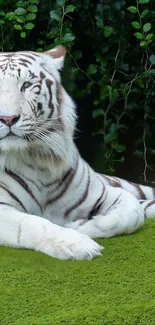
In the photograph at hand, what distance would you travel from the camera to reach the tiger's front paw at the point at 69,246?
2719 millimetres

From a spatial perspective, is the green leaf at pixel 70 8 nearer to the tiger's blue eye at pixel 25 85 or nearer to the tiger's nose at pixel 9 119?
the tiger's blue eye at pixel 25 85

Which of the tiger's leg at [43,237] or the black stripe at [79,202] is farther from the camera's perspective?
the black stripe at [79,202]

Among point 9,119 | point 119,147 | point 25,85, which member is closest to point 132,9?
point 119,147

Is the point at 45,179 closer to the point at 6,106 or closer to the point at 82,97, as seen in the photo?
the point at 6,106

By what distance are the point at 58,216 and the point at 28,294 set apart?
0.81 m

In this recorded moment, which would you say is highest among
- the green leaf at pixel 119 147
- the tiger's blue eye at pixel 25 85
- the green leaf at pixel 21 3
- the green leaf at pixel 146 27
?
the green leaf at pixel 21 3

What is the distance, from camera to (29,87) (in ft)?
10.2

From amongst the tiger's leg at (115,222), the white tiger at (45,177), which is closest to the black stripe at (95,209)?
the white tiger at (45,177)

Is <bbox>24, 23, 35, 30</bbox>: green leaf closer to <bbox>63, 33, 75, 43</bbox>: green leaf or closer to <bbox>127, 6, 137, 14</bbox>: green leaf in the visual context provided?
<bbox>63, 33, 75, 43</bbox>: green leaf

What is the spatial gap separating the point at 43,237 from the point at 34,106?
2.02 ft

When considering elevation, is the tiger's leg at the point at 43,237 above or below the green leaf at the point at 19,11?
below

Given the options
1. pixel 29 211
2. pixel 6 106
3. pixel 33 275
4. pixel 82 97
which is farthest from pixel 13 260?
pixel 82 97

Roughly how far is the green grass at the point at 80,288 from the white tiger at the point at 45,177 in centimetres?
8

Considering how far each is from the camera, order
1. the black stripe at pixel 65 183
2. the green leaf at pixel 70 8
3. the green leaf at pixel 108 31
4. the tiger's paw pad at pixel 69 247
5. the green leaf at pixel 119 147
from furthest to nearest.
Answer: the green leaf at pixel 119 147, the green leaf at pixel 108 31, the green leaf at pixel 70 8, the black stripe at pixel 65 183, the tiger's paw pad at pixel 69 247
